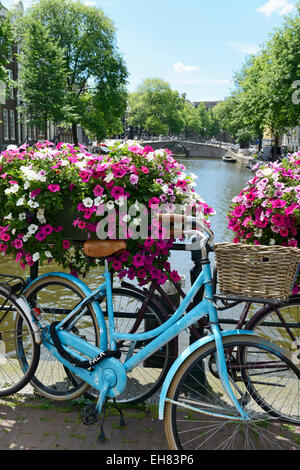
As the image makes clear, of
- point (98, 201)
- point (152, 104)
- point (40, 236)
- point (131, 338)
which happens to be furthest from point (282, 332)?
point (152, 104)

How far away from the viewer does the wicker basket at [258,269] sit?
2.42 m

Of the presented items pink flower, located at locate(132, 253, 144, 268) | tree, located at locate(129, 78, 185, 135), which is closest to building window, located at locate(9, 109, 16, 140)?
pink flower, located at locate(132, 253, 144, 268)

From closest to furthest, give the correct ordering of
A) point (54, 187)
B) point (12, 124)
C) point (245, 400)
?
point (245, 400) → point (54, 187) → point (12, 124)

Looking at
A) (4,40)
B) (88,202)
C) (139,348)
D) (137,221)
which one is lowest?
(139,348)

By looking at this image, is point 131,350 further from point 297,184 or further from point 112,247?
point 297,184

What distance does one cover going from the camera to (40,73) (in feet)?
98.7

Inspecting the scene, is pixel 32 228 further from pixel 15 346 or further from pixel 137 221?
pixel 15 346

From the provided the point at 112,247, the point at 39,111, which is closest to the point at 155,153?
the point at 112,247

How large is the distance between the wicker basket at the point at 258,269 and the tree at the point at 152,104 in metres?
79.1

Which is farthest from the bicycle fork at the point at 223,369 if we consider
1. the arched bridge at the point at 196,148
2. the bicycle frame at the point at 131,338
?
the arched bridge at the point at 196,148

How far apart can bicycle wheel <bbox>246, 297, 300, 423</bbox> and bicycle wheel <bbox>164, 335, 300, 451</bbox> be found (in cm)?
5

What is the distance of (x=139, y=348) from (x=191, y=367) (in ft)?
2.17

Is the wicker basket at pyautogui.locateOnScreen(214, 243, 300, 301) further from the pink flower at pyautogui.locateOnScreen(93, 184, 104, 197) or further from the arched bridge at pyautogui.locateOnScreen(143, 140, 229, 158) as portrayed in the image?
the arched bridge at pyautogui.locateOnScreen(143, 140, 229, 158)
